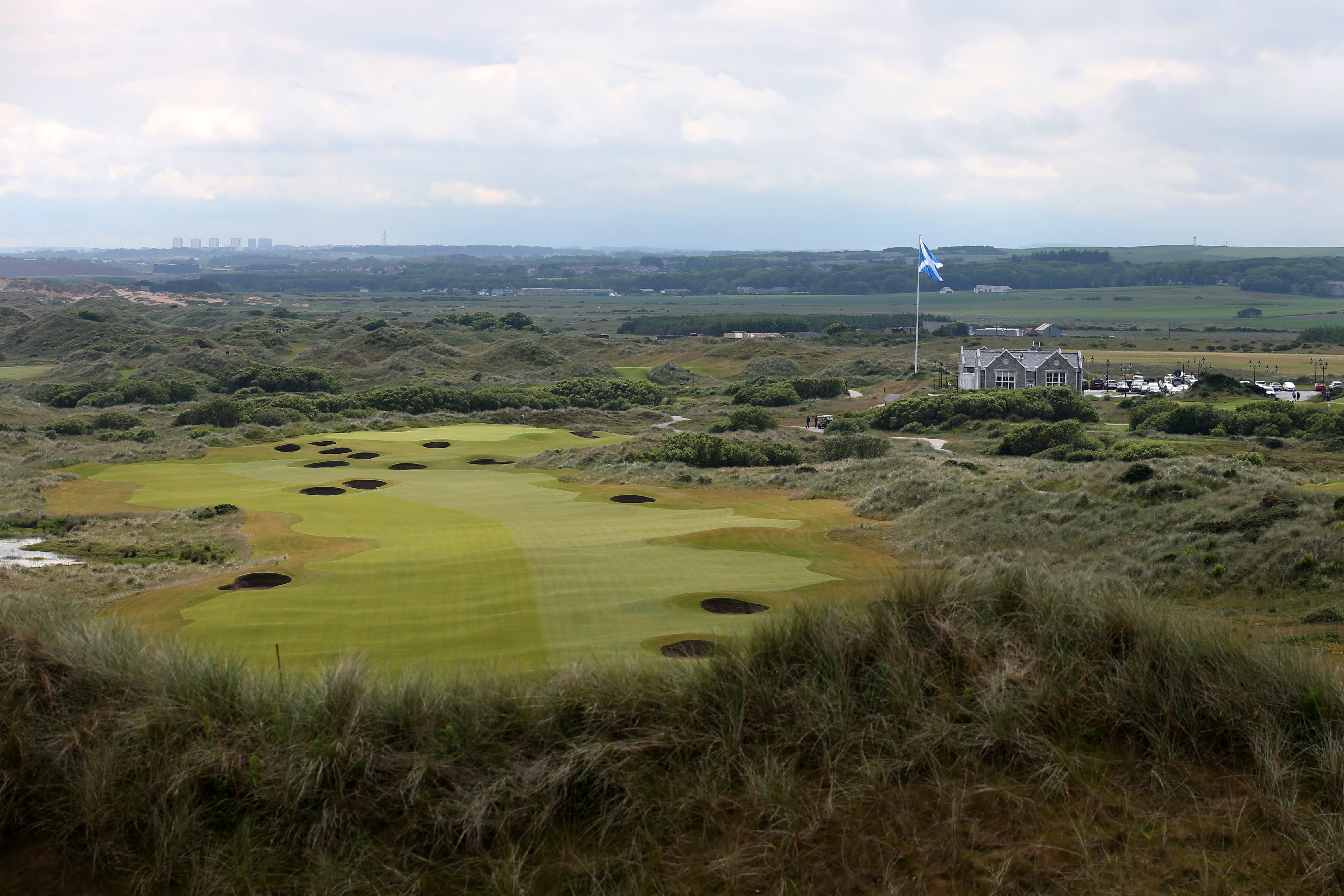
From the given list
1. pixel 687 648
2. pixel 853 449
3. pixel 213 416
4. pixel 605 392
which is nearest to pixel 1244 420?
pixel 853 449

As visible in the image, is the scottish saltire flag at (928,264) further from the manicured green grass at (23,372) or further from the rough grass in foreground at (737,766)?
the manicured green grass at (23,372)

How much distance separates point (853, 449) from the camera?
4347cm

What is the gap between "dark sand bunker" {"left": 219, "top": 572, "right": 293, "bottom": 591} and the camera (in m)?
17.0

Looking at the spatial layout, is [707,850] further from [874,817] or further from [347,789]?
[347,789]

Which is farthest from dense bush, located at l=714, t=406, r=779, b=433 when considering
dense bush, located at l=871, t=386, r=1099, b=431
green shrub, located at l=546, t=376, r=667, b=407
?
green shrub, located at l=546, t=376, r=667, b=407

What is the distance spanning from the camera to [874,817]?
628cm

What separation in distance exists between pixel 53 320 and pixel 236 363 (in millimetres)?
35075

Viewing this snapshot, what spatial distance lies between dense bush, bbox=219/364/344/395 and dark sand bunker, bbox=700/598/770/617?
223 feet

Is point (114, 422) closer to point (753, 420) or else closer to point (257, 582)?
point (753, 420)

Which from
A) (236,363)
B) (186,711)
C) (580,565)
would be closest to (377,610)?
(580,565)

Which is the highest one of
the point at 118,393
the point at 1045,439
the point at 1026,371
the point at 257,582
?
the point at 1026,371

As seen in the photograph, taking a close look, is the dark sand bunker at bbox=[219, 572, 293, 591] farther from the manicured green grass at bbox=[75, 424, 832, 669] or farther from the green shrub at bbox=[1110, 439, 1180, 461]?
the green shrub at bbox=[1110, 439, 1180, 461]

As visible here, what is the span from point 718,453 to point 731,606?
26.2m

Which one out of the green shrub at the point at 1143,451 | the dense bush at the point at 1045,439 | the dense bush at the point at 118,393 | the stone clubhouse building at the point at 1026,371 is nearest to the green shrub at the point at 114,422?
the dense bush at the point at 118,393
